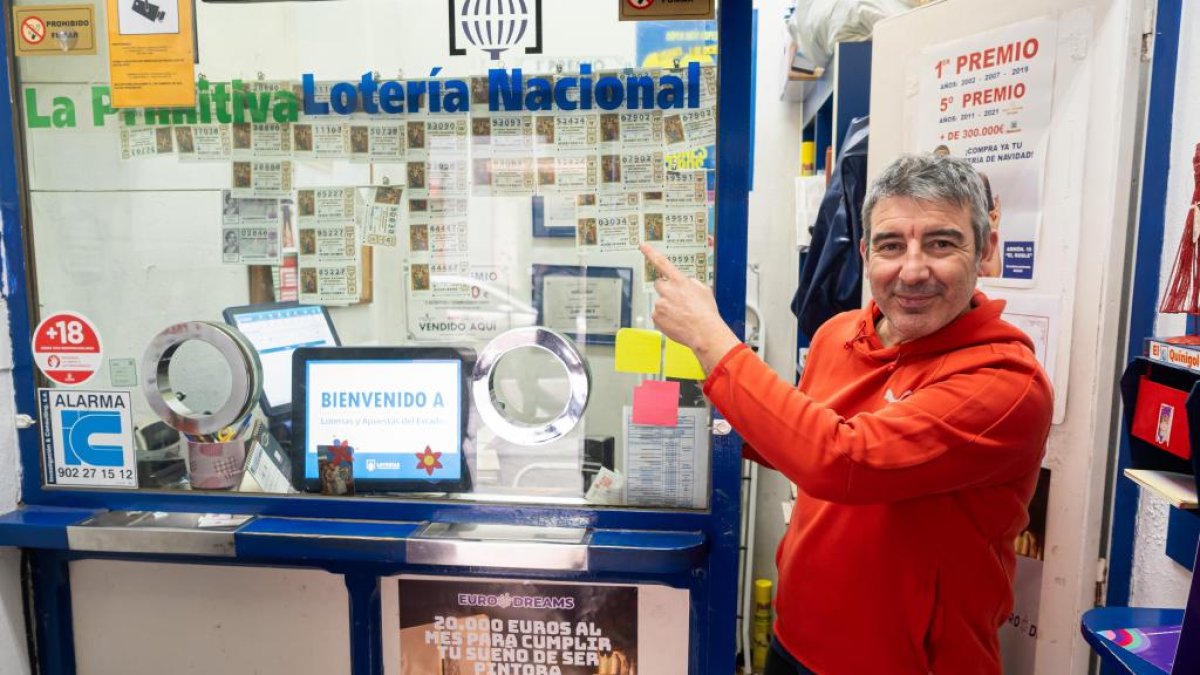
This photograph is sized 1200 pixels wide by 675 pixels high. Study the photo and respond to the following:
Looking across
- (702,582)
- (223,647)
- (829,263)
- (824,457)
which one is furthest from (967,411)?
A: (223,647)

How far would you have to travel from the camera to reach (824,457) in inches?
47.5

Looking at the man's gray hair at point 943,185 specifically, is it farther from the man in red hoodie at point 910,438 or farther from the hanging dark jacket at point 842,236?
the hanging dark jacket at point 842,236

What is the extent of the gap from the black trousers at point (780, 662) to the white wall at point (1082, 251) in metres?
0.81

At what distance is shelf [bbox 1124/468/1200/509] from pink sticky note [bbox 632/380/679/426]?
808 mm

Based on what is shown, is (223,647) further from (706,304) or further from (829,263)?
(829,263)

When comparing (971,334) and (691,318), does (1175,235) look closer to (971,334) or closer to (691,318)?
(971,334)

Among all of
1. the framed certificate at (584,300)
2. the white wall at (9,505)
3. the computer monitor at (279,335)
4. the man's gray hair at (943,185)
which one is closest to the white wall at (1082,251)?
the man's gray hair at (943,185)

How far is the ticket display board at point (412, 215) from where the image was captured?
5.57ft

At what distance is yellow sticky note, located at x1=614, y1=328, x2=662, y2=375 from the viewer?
5.40 ft

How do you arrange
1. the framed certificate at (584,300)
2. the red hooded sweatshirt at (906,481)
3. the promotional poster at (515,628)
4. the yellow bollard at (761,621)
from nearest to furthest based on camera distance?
the red hooded sweatshirt at (906,481) → the promotional poster at (515,628) → the framed certificate at (584,300) → the yellow bollard at (761,621)

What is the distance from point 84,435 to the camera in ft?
5.95

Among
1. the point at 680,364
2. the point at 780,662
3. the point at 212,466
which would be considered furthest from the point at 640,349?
the point at 212,466

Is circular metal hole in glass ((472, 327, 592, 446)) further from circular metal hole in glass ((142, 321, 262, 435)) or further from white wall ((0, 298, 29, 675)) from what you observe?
white wall ((0, 298, 29, 675))

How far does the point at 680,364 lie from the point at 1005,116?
1.10 m
